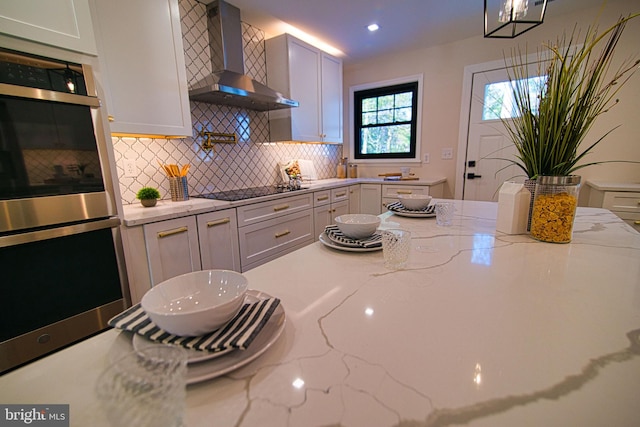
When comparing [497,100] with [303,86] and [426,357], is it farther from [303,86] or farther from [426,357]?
[426,357]

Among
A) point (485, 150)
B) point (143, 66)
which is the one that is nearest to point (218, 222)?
point (143, 66)

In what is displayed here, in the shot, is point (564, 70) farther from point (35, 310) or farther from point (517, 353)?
point (35, 310)

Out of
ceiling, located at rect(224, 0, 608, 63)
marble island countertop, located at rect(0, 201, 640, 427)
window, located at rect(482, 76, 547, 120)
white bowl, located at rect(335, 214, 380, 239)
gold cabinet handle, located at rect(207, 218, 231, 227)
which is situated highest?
ceiling, located at rect(224, 0, 608, 63)

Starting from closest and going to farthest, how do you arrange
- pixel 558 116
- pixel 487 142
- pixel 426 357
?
pixel 426 357, pixel 558 116, pixel 487 142

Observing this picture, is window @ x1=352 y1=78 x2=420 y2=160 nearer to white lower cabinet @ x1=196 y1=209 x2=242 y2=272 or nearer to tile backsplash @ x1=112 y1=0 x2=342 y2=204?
tile backsplash @ x1=112 y1=0 x2=342 y2=204

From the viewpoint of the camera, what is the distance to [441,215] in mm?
1316

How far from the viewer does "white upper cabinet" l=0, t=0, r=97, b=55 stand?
114 centimetres

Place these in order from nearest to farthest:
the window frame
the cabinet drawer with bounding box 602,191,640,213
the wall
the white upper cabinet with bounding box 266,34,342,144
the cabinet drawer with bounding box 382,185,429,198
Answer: the cabinet drawer with bounding box 602,191,640,213
the wall
the white upper cabinet with bounding box 266,34,342,144
the cabinet drawer with bounding box 382,185,429,198
the window frame

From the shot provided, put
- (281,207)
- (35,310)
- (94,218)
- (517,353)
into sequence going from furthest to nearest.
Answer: (281,207) < (94,218) < (35,310) < (517,353)

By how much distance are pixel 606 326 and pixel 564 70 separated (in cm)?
83

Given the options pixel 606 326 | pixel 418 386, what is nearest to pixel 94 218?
pixel 418 386

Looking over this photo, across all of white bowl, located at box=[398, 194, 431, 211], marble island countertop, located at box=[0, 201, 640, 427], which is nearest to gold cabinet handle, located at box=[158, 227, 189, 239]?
marble island countertop, located at box=[0, 201, 640, 427]

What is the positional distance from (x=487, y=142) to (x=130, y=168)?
143 inches

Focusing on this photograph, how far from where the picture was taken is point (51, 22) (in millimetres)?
1248
